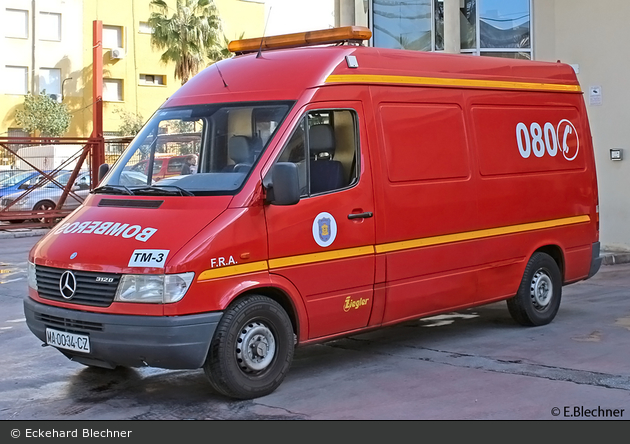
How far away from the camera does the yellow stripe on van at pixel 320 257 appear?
6.68m

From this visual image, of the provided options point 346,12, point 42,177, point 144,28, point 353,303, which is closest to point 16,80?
point 144,28

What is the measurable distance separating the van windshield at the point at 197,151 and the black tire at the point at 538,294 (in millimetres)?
3430

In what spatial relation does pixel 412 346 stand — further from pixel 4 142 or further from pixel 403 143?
pixel 4 142

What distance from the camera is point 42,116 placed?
149 ft

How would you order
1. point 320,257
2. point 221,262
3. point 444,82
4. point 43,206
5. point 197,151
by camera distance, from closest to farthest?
point 221,262 < point 320,257 < point 197,151 < point 444,82 < point 43,206

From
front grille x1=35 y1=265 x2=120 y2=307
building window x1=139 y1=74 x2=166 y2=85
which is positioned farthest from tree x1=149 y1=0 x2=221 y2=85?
front grille x1=35 y1=265 x2=120 y2=307

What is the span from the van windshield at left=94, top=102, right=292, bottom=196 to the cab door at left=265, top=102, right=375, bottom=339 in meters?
0.29

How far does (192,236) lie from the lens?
6.21 metres

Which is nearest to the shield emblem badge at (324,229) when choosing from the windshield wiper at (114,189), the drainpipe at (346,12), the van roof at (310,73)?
the van roof at (310,73)

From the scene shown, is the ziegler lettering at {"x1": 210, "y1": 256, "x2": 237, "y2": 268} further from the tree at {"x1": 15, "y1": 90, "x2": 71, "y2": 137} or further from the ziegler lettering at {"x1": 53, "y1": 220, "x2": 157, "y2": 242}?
the tree at {"x1": 15, "y1": 90, "x2": 71, "y2": 137}

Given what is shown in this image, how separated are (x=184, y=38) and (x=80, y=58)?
7102mm

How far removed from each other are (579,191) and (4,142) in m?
15.8

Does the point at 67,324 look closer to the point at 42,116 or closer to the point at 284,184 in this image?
the point at 284,184

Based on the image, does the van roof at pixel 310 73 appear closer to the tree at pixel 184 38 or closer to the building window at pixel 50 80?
the tree at pixel 184 38
